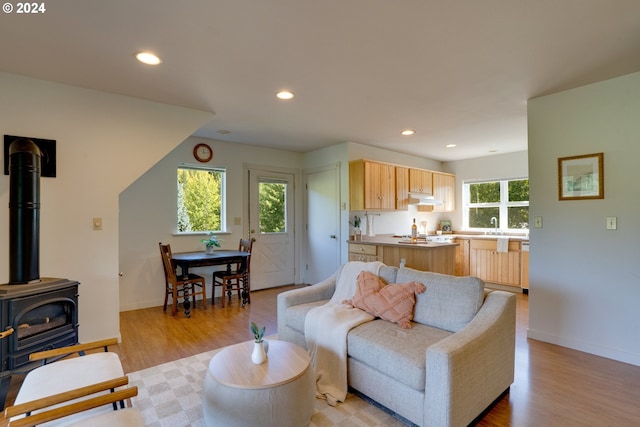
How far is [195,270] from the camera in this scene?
482 centimetres

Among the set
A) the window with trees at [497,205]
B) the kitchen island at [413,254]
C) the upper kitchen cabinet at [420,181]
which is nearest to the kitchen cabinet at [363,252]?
the kitchen island at [413,254]

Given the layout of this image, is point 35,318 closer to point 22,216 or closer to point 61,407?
point 22,216

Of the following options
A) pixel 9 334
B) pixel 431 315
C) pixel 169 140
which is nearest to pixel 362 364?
pixel 431 315

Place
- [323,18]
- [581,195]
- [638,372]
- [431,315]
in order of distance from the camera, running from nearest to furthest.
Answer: [323,18] < [431,315] < [638,372] < [581,195]

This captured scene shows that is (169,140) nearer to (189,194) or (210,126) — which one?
(210,126)

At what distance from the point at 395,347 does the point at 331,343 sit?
50 centimetres

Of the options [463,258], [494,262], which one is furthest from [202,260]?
[494,262]

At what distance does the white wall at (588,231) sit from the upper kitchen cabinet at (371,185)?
2132mm

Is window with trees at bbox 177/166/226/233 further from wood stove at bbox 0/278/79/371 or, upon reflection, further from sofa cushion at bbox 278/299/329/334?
sofa cushion at bbox 278/299/329/334

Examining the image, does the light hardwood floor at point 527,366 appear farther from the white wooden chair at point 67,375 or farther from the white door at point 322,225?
the white door at point 322,225

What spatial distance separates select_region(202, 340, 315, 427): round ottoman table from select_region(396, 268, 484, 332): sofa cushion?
3.29 feet

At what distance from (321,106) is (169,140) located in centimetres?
168

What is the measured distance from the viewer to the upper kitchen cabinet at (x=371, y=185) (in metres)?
4.78

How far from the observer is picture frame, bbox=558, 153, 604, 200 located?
285 centimetres
